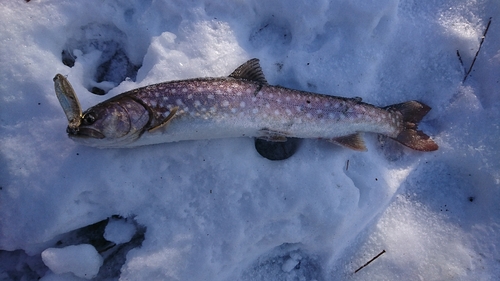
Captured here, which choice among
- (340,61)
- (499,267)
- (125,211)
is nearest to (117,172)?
(125,211)

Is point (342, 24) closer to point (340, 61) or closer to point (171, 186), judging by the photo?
point (340, 61)

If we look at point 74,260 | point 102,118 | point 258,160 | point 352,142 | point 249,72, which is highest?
point 249,72

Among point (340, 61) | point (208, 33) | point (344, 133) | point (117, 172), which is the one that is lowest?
point (117, 172)

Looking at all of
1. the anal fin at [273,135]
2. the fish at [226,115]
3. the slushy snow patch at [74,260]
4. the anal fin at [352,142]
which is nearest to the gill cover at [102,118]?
the fish at [226,115]

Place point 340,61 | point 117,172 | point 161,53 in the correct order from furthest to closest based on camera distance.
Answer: point 340,61 → point 161,53 → point 117,172

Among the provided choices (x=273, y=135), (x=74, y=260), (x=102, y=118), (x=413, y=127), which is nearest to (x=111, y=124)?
(x=102, y=118)

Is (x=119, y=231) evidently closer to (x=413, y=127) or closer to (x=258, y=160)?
(x=258, y=160)

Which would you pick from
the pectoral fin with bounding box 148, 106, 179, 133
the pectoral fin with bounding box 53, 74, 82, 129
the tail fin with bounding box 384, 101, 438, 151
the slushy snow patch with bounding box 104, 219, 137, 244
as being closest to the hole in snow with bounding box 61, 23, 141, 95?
the pectoral fin with bounding box 53, 74, 82, 129

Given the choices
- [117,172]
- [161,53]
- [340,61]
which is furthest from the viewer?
[340,61]
